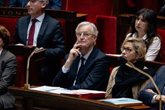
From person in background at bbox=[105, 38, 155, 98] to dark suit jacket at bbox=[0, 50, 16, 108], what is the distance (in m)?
0.34

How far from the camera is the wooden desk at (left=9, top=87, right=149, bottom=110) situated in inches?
44.4

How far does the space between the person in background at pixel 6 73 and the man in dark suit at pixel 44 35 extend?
0.13 meters

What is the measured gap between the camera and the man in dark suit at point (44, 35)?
1.69 m

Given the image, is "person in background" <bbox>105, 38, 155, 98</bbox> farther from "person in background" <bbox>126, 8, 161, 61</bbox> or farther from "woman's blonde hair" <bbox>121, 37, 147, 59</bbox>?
"person in background" <bbox>126, 8, 161, 61</bbox>

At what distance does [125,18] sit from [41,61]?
0.38 metres

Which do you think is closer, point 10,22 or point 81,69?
point 81,69

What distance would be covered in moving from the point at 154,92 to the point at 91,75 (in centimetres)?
23

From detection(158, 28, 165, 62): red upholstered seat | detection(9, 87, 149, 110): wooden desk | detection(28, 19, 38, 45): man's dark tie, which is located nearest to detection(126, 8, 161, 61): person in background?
detection(158, 28, 165, 62): red upholstered seat

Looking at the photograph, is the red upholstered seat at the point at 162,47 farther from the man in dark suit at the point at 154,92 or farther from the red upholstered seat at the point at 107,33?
the man in dark suit at the point at 154,92

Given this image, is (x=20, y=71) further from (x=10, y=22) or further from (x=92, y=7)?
(x=92, y=7)

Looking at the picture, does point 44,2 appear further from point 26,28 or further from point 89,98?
point 89,98

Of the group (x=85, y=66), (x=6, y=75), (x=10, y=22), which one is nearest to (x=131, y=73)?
(x=85, y=66)

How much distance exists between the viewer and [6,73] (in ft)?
5.14

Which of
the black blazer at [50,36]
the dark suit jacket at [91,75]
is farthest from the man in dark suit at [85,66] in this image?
the black blazer at [50,36]
